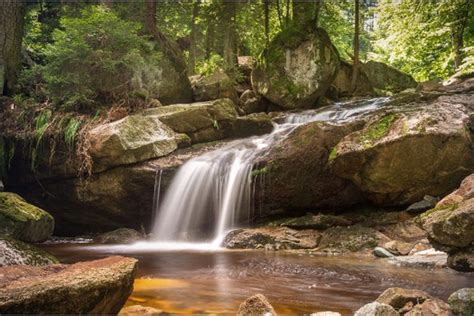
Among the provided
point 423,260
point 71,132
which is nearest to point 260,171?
point 423,260

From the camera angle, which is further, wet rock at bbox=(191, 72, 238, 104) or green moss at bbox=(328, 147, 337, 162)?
wet rock at bbox=(191, 72, 238, 104)

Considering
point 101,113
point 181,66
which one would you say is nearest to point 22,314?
point 101,113

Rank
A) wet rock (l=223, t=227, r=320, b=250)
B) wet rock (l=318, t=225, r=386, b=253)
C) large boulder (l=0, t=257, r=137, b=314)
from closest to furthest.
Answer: large boulder (l=0, t=257, r=137, b=314) < wet rock (l=318, t=225, r=386, b=253) < wet rock (l=223, t=227, r=320, b=250)

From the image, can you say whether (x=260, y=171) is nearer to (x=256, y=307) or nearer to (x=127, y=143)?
(x=127, y=143)

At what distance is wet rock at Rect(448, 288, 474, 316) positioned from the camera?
11.6ft

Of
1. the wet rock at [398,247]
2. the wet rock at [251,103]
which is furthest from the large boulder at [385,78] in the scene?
the wet rock at [398,247]

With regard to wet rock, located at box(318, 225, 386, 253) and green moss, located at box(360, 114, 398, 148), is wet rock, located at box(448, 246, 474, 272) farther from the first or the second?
green moss, located at box(360, 114, 398, 148)

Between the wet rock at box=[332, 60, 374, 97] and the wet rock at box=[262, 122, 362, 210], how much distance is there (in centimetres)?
822

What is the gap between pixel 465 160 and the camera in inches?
333

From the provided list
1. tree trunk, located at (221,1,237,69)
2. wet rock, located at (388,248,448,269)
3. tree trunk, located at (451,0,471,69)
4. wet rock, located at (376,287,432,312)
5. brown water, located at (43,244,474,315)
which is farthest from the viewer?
tree trunk, located at (221,1,237,69)

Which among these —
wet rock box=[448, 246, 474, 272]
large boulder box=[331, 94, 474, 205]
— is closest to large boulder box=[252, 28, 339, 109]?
large boulder box=[331, 94, 474, 205]

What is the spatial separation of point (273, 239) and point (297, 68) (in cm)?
744

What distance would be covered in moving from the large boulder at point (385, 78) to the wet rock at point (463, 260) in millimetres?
13767

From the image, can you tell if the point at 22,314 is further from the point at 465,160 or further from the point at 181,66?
the point at 181,66
